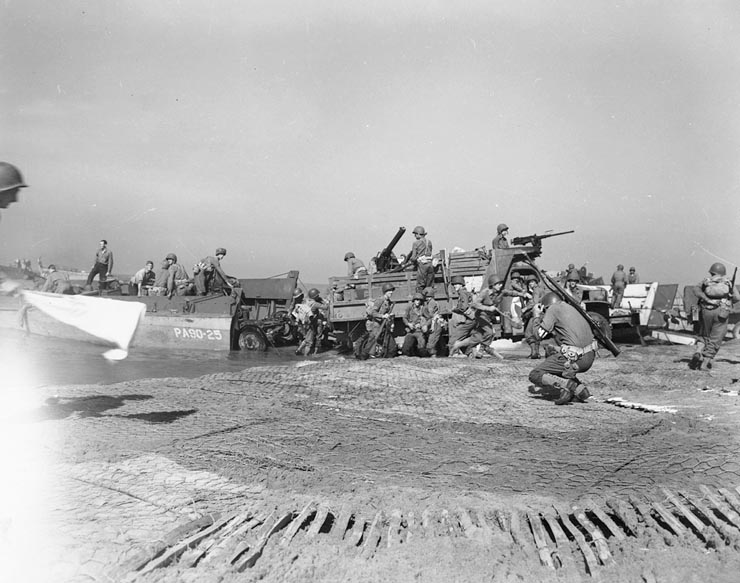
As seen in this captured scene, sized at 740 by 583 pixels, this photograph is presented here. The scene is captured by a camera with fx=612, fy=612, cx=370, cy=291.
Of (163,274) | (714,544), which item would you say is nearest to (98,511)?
(714,544)

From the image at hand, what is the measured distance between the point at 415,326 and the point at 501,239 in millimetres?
3763

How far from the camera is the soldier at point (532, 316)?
1332cm

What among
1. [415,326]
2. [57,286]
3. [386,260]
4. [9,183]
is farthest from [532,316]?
[57,286]

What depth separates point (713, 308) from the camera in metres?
10.6

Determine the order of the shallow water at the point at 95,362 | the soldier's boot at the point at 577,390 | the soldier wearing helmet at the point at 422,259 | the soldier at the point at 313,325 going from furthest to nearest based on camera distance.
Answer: the soldier at the point at 313,325
the soldier wearing helmet at the point at 422,259
the shallow water at the point at 95,362
the soldier's boot at the point at 577,390

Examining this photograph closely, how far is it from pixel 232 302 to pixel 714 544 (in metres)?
14.5

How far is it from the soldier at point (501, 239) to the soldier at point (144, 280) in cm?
1040

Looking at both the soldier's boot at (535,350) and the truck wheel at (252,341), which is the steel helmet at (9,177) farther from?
the truck wheel at (252,341)

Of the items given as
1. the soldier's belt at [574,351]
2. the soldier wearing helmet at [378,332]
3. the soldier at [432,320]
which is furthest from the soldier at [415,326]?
the soldier's belt at [574,351]

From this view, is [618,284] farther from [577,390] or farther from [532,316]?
[577,390]

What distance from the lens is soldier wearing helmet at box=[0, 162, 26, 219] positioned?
469 cm

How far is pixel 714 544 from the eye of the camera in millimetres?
3637

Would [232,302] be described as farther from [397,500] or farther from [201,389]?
[397,500]

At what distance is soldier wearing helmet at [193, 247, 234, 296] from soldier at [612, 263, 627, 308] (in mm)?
12189
